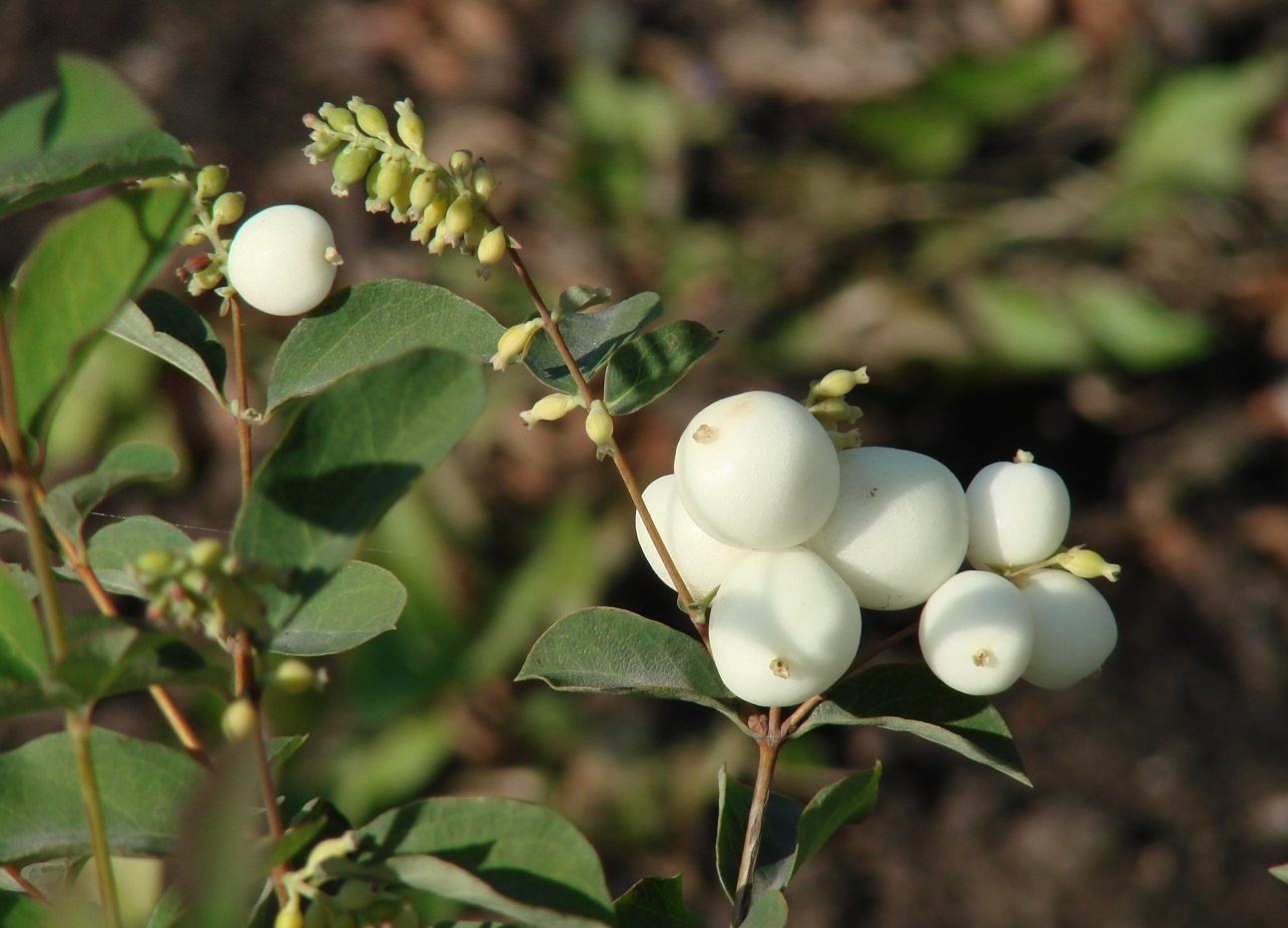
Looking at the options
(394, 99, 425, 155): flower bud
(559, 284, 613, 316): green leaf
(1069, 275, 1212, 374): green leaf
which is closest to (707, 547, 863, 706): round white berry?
(559, 284, 613, 316): green leaf

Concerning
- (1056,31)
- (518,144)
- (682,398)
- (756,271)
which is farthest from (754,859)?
(1056,31)

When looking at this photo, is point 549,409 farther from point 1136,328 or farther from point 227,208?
point 1136,328

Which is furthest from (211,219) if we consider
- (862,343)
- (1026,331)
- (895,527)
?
(1026,331)

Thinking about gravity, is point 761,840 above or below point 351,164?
below

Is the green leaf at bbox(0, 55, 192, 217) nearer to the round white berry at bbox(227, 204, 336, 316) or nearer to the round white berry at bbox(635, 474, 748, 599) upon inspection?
the round white berry at bbox(227, 204, 336, 316)

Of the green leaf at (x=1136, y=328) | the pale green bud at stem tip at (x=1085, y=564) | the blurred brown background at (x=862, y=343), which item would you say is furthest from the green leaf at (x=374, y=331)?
the green leaf at (x=1136, y=328)

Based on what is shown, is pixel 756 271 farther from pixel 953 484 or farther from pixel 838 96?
pixel 953 484
